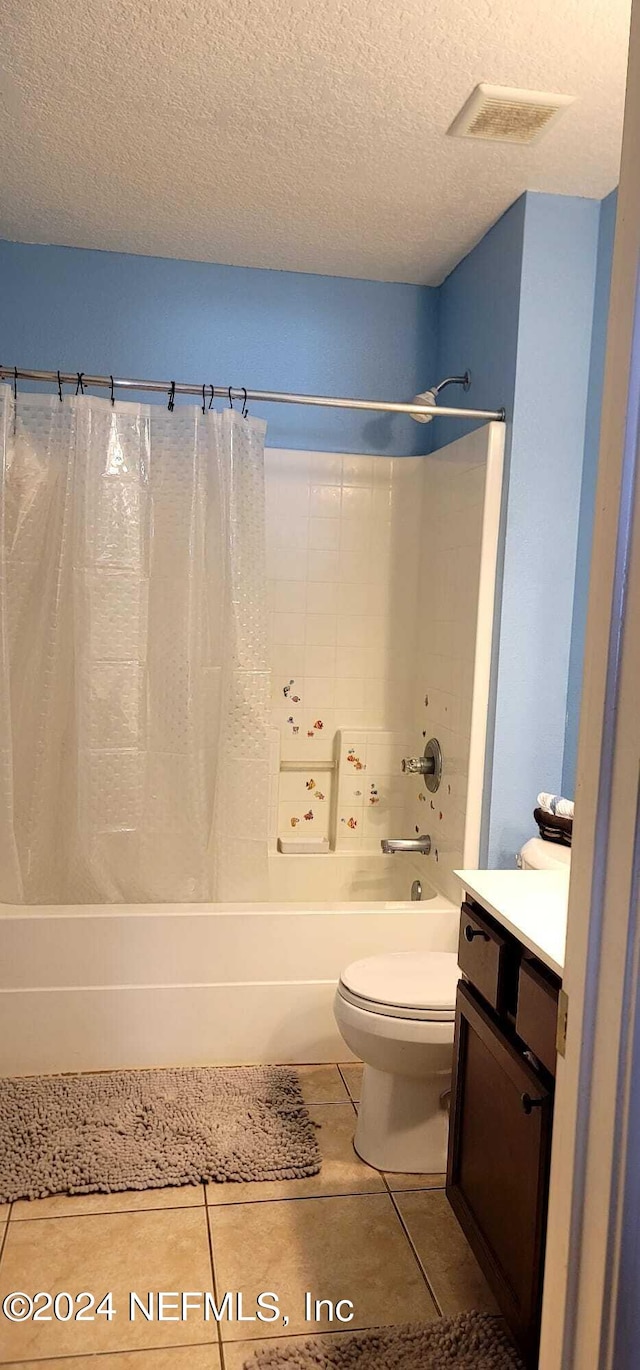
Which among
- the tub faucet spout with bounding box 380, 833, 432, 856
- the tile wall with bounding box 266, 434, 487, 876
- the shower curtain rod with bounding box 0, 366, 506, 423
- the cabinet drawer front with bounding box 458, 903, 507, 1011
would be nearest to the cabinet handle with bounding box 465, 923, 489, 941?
the cabinet drawer front with bounding box 458, 903, 507, 1011

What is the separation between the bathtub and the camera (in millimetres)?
2555

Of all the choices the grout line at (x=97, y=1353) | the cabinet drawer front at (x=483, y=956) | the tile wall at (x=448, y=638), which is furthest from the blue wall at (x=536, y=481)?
the grout line at (x=97, y=1353)

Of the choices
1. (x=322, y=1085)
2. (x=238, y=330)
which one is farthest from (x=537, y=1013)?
(x=238, y=330)

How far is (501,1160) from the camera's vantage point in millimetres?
1646

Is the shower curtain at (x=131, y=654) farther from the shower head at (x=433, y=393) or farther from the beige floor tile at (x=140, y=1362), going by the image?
the beige floor tile at (x=140, y=1362)

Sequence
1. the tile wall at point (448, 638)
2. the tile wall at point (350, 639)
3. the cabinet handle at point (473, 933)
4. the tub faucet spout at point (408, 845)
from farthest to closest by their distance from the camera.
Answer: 1. the tile wall at point (350, 639)
2. the tub faucet spout at point (408, 845)
3. the tile wall at point (448, 638)
4. the cabinet handle at point (473, 933)

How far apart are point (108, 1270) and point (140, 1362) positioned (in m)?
0.24

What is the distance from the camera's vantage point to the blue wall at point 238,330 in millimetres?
3096

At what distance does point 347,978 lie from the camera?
7.47ft

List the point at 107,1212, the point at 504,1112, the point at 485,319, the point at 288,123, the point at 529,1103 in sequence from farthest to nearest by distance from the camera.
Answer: the point at 485,319 < the point at 288,123 < the point at 107,1212 < the point at 504,1112 < the point at 529,1103

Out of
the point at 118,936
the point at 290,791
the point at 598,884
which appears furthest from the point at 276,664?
the point at 598,884

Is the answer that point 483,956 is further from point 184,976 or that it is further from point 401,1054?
point 184,976

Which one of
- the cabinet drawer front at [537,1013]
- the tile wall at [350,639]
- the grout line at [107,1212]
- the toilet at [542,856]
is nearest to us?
the cabinet drawer front at [537,1013]

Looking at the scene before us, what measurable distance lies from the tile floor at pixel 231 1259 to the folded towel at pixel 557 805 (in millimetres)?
910
